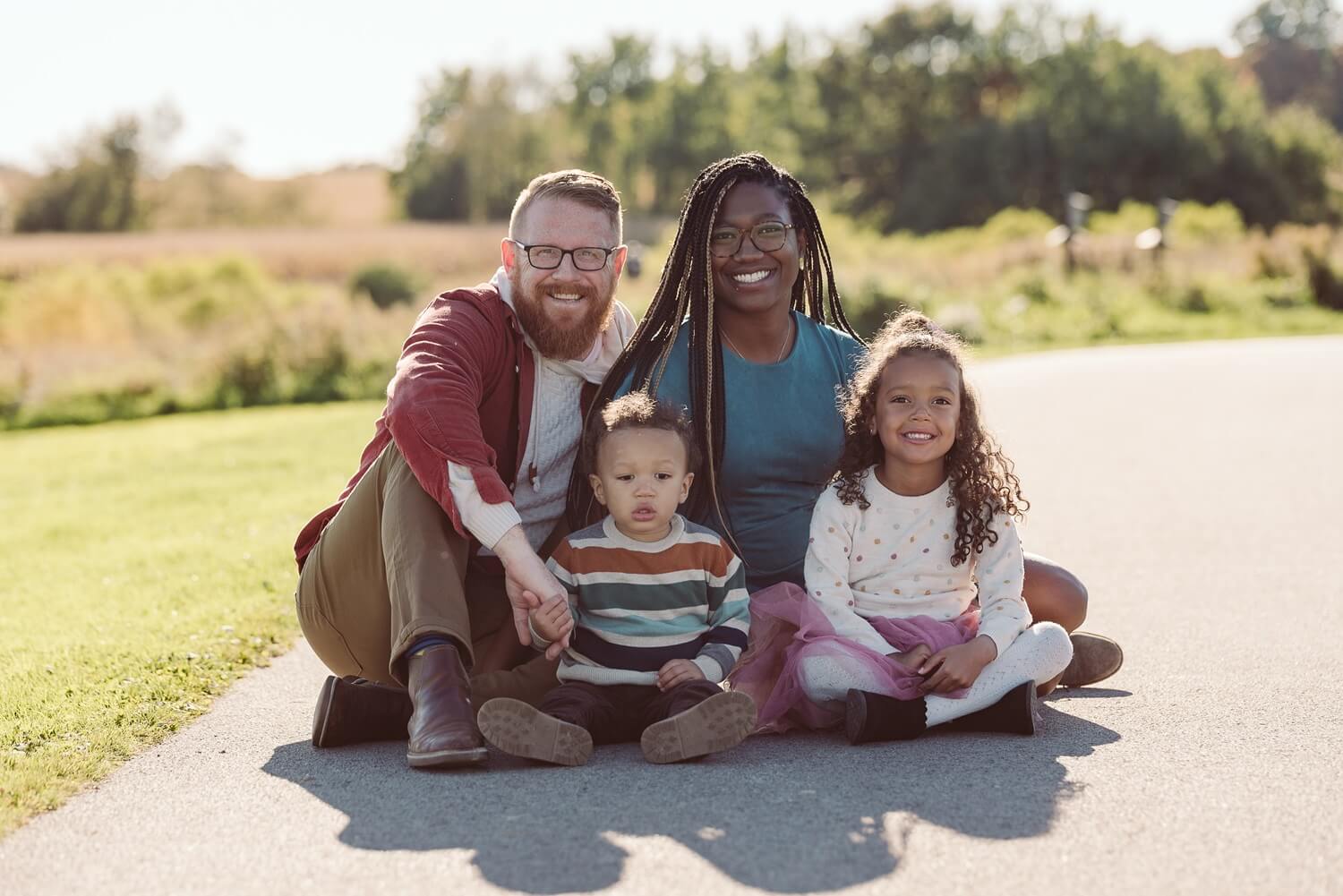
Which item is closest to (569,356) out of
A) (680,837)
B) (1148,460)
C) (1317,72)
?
(680,837)

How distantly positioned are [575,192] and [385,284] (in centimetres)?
3332

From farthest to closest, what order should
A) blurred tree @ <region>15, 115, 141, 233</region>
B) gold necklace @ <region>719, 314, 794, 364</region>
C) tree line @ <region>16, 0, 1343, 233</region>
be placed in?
blurred tree @ <region>15, 115, 141, 233</region> < tree line @ <region>16, 0, 1343, 233</region> < gold necklace @ <region>719, 314, 794, 364</region>

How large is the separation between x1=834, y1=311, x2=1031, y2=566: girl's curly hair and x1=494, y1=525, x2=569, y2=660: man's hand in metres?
0.89

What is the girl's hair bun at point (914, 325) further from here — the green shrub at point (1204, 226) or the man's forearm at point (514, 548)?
the green shrub at point (1204, 226)

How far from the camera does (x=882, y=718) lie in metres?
3.83

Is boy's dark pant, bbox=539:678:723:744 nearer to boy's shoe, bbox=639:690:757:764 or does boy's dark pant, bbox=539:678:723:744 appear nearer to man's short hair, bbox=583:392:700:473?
boy's shoe, bbox=639:690:757:764

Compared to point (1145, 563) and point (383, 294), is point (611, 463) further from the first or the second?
point (383, 294)

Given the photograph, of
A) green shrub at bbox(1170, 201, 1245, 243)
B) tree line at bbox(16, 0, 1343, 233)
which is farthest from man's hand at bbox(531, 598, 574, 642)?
tree line at bbox(16, 0, 1343, 233)

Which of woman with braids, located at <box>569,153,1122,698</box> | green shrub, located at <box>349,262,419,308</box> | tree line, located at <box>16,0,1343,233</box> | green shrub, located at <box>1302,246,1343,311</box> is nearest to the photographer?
woman with braids, located at <box>569,153,1122,698</box>

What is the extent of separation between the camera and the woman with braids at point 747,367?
4609 mm

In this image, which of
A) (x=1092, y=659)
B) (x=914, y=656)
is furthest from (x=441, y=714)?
(x=1092, y=659)

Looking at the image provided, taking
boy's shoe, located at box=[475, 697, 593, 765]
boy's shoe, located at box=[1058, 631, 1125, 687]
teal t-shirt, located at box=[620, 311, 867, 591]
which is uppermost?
teal t-shirt, located at box=[620, 311, 867, 591]

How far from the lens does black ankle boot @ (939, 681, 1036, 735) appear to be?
390cm

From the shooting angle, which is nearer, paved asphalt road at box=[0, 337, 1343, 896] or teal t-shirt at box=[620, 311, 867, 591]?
paved asphalt road at box=[0, 337, 1343, 896]
